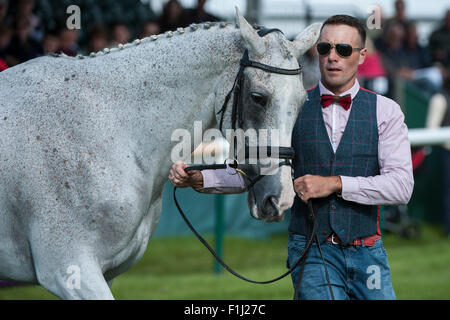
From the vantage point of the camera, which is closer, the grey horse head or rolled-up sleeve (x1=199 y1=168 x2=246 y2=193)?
the grey horse head

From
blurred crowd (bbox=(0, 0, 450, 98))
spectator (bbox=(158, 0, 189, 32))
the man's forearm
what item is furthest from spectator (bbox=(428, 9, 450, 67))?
the man's forearm

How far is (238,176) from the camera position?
3.39m

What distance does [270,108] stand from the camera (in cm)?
303

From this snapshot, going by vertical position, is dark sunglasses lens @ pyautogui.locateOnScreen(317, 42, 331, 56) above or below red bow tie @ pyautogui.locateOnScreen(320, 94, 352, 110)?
above

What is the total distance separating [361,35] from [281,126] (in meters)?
0.67

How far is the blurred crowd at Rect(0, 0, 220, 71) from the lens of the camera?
717 cm

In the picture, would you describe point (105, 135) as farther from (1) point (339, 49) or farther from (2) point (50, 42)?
(2) point (50, 42)

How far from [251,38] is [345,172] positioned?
29.6 inches

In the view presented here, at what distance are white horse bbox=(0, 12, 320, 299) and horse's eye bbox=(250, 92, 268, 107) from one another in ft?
0.09

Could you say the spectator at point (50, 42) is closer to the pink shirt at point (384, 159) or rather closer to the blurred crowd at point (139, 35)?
the blurred crowd at point (139, 35)

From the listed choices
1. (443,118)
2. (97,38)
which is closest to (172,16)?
(97,38)

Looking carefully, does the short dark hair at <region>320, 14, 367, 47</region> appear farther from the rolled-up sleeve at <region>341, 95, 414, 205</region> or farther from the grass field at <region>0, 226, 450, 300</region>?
the grass field at <region>0, 226, 450, 300</region>

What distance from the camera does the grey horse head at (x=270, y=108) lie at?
9.80 feet

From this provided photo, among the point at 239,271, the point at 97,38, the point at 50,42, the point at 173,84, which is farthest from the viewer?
the point at 97,38
